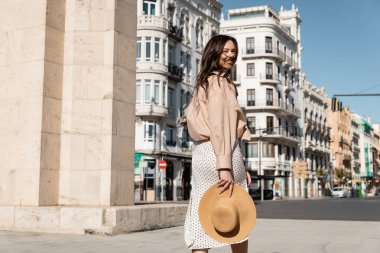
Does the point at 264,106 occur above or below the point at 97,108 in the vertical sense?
above

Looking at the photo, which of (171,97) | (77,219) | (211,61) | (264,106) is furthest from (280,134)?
(211,61)

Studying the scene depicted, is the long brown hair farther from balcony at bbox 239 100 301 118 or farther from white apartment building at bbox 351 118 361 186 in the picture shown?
white apartment building at bbox 351 118 361 186

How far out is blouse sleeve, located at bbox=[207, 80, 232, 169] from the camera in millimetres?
3500

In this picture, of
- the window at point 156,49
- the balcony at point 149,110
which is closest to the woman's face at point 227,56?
the balcony at point 149,110

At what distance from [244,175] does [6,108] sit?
6.29 meters

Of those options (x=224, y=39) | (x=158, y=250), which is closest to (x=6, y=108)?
(x=158, y=250)

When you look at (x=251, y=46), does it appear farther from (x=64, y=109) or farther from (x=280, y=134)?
(x=64, y=109)

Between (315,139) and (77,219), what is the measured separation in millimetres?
71931

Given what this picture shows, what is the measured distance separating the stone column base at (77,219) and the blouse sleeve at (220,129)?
4.57 m

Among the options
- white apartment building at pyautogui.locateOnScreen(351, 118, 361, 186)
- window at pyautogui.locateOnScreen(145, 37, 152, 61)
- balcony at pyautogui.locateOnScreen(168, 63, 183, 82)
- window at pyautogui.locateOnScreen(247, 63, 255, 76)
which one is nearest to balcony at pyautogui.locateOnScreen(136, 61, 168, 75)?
window at pyautogui.locateOnScreen(145, 37, 152, 61)

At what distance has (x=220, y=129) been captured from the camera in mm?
3521

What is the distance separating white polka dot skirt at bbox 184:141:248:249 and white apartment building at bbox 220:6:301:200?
5278 cm

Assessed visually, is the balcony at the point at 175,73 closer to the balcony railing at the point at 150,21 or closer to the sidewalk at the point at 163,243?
the balcony railing at the point at 150,21

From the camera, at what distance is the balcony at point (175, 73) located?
39.8 meters
